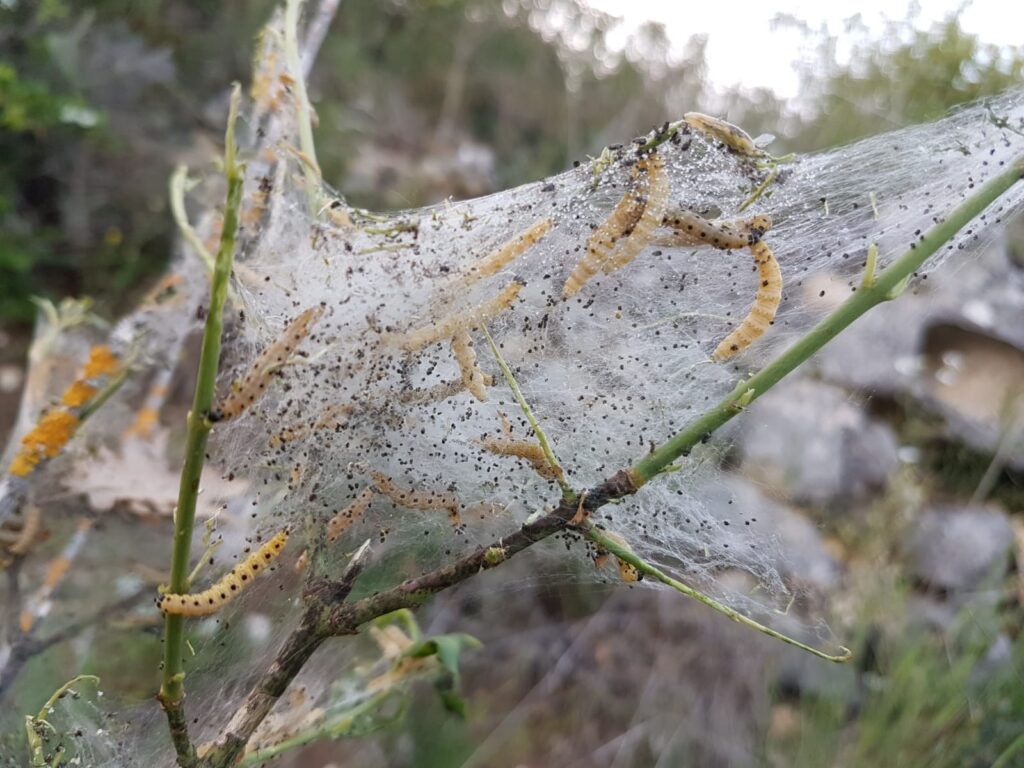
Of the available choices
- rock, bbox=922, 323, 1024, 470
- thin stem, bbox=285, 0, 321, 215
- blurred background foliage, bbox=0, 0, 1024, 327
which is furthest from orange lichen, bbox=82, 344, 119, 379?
rock, bbox=922, 323, 1024, 470

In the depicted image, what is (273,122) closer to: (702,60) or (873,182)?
(873,182)

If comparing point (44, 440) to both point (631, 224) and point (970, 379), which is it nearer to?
point (631, 224)

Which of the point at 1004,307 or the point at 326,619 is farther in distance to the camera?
the point at 1004,307

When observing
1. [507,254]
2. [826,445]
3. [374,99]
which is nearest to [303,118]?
[507,254]

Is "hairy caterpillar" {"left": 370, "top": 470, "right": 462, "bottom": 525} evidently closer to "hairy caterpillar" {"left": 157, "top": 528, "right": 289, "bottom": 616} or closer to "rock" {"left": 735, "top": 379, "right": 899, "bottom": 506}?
"hairy caterpillar" {"left": 157, "top": 528, "right": 289, "bottom": 616}

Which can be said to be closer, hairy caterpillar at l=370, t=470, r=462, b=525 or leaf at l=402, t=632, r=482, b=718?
leaf at l=402, t=632, r=482, b=718

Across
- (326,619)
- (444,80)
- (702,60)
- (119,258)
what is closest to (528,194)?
(326,619)

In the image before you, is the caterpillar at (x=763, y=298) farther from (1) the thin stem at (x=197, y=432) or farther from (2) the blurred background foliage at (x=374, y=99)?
(2) the blurred background foliage at (x=374, y=99)
